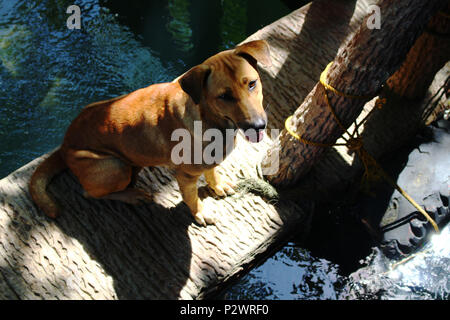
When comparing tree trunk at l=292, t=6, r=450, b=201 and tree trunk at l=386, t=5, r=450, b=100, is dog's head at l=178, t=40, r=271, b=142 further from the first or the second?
tree trunk at l=386, t=5, r=450, b=100

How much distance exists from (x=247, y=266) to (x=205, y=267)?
497 mm

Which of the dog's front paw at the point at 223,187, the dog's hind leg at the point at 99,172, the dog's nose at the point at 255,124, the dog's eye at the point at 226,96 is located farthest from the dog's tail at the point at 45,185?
the dog's nose at the point at 255,124

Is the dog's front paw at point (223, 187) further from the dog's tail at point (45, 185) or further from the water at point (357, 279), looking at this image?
the dog's tail at point (45, 185)

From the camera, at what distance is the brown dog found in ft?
7.80

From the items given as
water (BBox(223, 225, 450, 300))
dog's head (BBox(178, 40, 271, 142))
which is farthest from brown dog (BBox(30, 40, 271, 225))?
water (BBox(223, 225, 450, 300))

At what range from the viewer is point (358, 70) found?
9.27ft

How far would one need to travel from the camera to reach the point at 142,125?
9.45 ft

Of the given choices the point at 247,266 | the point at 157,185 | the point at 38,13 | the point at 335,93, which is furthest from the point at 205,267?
the point at 38,13

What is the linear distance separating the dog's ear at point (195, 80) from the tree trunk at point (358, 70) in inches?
49.6

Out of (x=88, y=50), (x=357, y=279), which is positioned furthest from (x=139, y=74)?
(x=357, y=279)

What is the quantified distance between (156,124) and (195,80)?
0.68 metres

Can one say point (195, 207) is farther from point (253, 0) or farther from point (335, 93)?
point (253, 0)

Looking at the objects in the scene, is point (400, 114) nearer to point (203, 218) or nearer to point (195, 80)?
point (203, 218)

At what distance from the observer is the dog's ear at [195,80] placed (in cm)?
233
